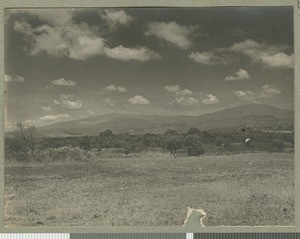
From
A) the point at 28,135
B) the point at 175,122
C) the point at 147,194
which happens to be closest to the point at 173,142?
the point at 175,122

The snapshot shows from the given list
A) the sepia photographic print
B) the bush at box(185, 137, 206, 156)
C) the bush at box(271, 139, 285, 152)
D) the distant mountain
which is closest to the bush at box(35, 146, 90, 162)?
the sepia photographic print

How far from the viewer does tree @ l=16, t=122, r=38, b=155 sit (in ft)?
19.0

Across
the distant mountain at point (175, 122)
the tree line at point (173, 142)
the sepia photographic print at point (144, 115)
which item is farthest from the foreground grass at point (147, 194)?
the distant mountain at point (175, 122)

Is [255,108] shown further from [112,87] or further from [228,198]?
[112,87]

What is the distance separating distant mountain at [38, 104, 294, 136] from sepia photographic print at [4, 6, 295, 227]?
0.01 m

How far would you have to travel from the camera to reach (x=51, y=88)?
5.81 m

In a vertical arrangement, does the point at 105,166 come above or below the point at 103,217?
above

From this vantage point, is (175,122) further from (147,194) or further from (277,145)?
(277,145)

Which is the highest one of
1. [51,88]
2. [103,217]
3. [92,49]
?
[92,49]

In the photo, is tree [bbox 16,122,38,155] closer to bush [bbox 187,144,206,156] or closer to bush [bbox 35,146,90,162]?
bush [bbox 35,146,90,162]

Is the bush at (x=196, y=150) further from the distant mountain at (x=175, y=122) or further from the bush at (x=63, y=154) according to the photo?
the bush at (x=63, y=154)

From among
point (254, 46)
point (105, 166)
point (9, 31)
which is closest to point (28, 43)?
point (9, 31)

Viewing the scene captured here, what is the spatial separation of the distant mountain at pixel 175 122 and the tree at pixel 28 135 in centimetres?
9
